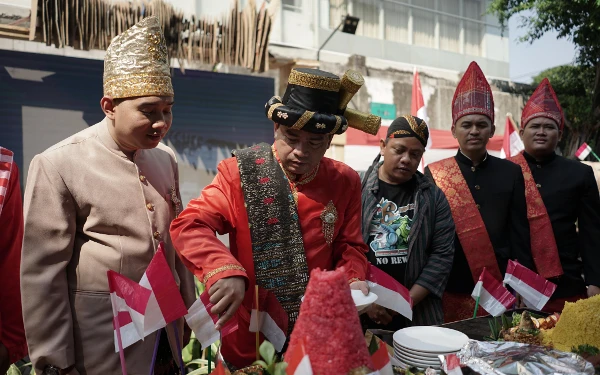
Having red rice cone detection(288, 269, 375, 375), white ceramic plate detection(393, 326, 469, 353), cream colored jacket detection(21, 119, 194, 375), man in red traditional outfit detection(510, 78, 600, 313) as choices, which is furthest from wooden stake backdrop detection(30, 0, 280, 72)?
red rice cone detection(288, 269, 375, 375)

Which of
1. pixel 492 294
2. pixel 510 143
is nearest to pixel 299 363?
pixel 492 294

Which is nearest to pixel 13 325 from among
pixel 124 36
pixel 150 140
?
pixel 150 140

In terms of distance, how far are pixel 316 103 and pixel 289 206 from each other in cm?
39

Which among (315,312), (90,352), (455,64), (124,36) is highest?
(455,64)

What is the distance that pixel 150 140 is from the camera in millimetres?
1939

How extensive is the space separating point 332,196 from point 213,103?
221 inches

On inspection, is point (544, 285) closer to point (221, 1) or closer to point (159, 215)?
point (159, 215)

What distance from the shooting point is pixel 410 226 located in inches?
107

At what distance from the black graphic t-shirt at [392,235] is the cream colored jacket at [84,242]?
1122 mm

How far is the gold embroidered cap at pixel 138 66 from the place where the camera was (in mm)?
1905

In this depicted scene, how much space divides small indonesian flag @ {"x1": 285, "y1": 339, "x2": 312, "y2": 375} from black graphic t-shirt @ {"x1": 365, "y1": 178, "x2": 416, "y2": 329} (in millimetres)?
1530

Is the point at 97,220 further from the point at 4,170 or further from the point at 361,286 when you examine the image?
the point at 361,286

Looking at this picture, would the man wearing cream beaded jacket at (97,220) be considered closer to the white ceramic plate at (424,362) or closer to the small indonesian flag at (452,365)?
the white ceramic plate at (424,362)

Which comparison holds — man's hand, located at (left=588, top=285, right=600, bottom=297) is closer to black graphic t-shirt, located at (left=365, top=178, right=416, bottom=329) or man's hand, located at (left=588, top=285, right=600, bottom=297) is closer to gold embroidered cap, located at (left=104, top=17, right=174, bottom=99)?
black graphic t-shirt, located at (left=365, top=178, right=416, bottom=329)
